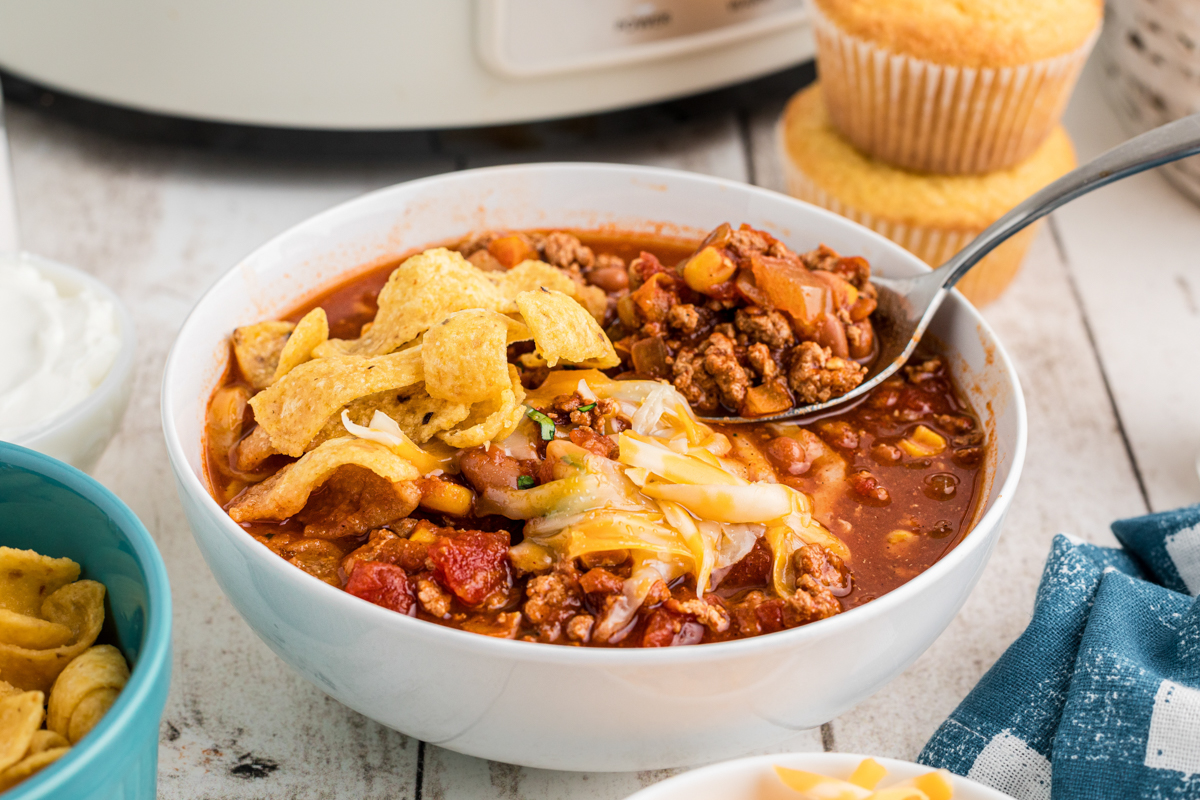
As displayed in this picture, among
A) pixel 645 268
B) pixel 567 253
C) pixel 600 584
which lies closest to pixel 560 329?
pixel 645 268

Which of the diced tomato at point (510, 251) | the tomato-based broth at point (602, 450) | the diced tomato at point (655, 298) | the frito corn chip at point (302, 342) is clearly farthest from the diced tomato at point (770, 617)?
the diced tomato at point (510, 251)

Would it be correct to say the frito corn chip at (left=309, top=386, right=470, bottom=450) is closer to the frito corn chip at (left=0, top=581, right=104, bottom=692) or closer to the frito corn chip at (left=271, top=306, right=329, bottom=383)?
the frito corn chip at (left=271, top=306, right=329, bottom=383)

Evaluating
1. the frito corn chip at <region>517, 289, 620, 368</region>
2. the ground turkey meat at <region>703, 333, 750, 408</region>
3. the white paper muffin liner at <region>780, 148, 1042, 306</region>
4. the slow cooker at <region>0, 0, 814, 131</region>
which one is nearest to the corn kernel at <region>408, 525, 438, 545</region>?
the frito corn chip at <region>517, 289, 620, 368</region>

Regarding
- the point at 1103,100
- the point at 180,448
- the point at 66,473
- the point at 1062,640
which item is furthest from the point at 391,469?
the point at 1103,100

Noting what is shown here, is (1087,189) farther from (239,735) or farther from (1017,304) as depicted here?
(239,735)

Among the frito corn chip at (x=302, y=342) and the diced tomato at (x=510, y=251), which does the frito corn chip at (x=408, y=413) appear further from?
the diced tomato at (x=510, y=251)

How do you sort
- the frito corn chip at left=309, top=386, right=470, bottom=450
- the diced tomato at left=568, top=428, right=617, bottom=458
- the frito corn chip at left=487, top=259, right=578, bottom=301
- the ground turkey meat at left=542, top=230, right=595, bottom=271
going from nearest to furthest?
the diced tomato at left=568, top=428, right=617, bottom=458
the frito corn chip at left=309, top=386, right=470, bottom=450
the frito corn chip at left=487, top=259, right=578, bottom=301
the ground turkey meat at left=542, top=230, right=595, bottom=271
